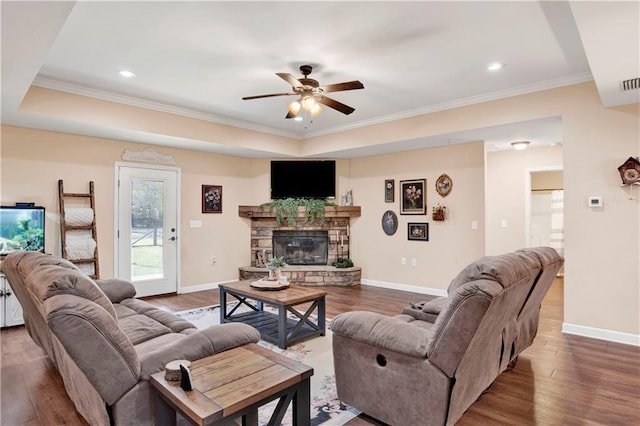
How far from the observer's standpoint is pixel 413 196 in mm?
6246

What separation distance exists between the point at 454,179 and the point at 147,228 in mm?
4918

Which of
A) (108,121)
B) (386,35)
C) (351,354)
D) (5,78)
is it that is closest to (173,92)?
(108,121)

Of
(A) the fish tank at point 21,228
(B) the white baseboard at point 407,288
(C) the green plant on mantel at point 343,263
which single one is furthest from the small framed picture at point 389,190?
(A) the fish tank at point 21,228

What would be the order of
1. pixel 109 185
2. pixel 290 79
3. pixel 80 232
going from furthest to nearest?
pixel 109 185
pixel 80 232
pixel 290 79

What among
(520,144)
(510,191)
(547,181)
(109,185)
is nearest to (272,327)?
(109,185)

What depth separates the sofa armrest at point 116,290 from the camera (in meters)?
3.52

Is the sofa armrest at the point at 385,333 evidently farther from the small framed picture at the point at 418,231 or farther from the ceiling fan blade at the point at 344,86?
the small framed picture at the point at 418,231

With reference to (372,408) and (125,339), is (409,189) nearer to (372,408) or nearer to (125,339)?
(372,408)

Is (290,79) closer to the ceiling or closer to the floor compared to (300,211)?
closer to the ceiling

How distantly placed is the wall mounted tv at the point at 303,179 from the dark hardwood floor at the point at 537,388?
4201 mm

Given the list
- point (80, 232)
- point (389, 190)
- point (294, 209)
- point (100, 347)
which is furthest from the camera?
point (294, 209)

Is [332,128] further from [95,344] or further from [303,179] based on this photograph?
[95,344]

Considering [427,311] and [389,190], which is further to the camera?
[389,190]

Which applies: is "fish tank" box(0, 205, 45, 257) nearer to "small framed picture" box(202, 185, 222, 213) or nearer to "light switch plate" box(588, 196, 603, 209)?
"small framed picture" box(202, 185, 222, 213)
